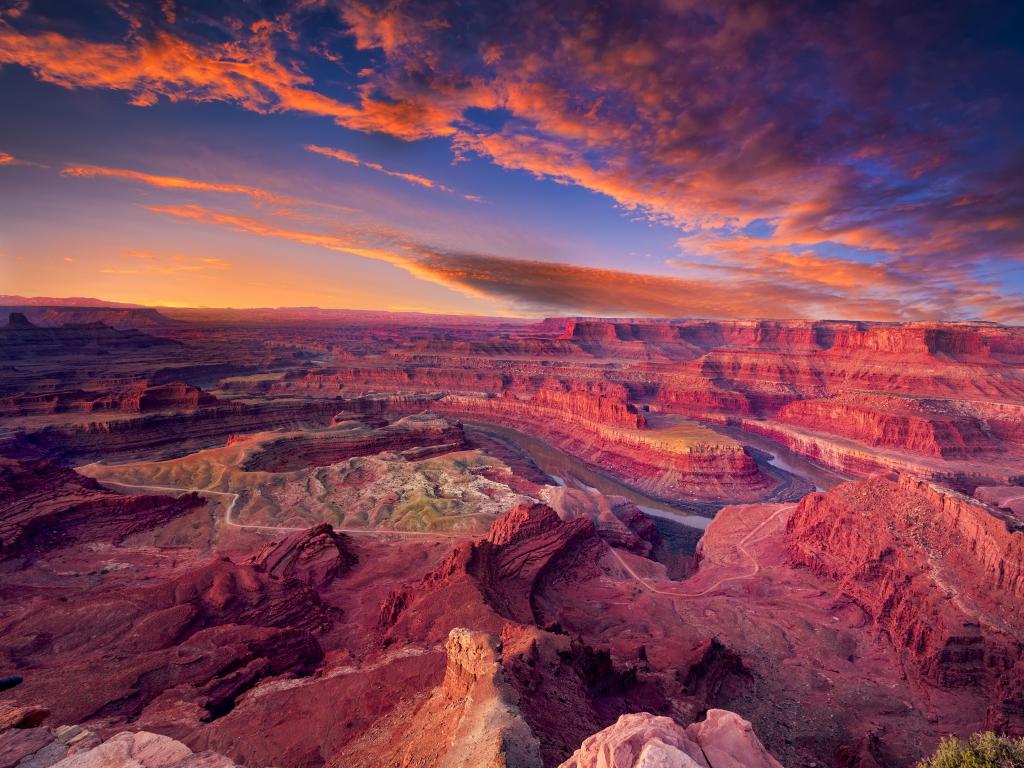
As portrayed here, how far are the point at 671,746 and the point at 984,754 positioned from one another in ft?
17.0

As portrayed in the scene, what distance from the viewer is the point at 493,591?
70.4 feet

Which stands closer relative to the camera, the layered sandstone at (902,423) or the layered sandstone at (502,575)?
the layered sandstone at (502,575)

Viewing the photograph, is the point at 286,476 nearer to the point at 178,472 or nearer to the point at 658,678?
the point at 178,472

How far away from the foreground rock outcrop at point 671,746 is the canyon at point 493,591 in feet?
0.16

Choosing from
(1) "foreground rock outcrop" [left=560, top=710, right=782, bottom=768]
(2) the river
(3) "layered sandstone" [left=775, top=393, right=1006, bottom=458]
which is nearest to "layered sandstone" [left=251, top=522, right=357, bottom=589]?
(1) "foreground rock outcrop" [left=560, top=710, right=782, bottom=768]

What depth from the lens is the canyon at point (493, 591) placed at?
11289mm

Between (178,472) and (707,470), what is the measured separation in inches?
2328

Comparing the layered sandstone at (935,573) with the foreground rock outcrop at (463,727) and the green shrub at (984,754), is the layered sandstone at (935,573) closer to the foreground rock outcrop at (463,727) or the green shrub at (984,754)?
the green shrub at (984,754)

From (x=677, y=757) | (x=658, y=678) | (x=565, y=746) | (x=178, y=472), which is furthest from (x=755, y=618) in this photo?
(x=178, y=472)

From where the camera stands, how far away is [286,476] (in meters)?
45.8

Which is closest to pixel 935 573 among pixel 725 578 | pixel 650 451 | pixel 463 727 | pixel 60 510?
pixel 725 578

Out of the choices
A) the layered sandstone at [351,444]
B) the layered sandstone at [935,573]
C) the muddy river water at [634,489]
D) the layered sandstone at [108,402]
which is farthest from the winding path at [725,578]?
the layered sandstone at [108,402]

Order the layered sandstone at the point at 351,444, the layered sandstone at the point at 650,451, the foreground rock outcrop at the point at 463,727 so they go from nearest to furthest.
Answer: the foreground rock outcrop at the point at 463,727 → the layered sandstone at the point at 351,444 → the layered sandstone at the point at 650,451

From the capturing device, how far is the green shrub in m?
6.61
